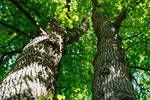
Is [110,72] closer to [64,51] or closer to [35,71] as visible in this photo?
[64,51]

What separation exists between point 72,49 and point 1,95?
7078 mm

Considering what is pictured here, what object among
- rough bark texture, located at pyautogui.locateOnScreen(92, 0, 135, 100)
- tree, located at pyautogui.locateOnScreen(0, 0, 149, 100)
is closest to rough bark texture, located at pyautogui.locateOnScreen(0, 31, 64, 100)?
tree, located at pyautogui.locateOnScreen(0, 0, 149, 100)

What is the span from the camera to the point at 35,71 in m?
4.38

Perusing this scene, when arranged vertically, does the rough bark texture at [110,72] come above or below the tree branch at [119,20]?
below

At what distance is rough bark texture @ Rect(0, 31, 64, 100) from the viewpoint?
3643mm

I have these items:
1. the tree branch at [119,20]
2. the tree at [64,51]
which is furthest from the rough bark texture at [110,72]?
the tree branch at [119,20]

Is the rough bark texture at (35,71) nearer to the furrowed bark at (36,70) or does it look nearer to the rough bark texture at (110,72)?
the furrowed bark at (36,70)

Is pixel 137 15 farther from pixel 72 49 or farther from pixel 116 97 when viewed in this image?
pixel 116 97

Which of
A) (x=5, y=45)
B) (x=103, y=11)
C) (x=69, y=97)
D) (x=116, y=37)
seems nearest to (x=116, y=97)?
(x=116, y=37)

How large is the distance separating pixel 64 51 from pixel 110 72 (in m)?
1.45

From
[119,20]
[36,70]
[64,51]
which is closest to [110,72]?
[64,51]

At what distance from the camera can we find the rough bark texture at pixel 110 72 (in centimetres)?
465

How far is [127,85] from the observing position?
4863 mm

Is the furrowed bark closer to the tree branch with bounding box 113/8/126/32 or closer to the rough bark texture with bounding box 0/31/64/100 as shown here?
the rough bark texture with bounding box 0/31/64/100
